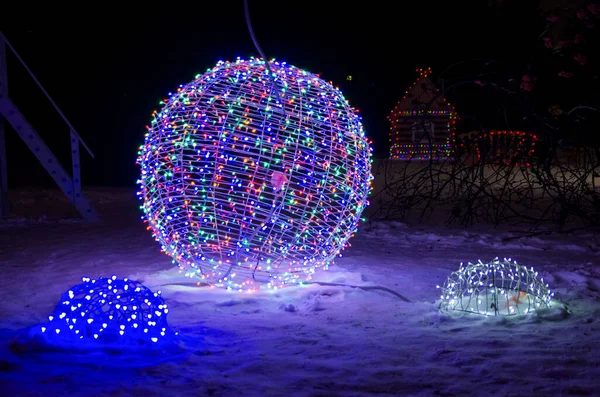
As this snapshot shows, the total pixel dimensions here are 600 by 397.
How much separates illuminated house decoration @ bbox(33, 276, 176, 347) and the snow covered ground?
134 millimetres

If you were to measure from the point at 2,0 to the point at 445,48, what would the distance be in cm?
1535

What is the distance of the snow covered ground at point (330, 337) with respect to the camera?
3631mm

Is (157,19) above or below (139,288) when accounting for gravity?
above

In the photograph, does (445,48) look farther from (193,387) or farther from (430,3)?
(193,387)

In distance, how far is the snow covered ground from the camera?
11.9 ft

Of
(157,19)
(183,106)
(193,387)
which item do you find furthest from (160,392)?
(157,19)

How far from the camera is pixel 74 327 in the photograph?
4203 mm

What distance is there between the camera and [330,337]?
177 inches

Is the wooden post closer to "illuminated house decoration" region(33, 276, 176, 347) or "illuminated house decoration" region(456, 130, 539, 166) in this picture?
"illuminated house decoration" region(33, 276, 176, 347)

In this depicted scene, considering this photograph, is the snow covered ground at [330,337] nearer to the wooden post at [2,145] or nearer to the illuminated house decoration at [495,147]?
the illuminated house decoration at [495,147]

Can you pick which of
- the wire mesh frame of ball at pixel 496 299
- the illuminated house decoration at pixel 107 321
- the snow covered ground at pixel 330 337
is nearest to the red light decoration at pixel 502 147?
the snow covered ground at pixel 330 337

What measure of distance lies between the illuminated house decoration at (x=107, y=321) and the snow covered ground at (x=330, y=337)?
0.44 feet

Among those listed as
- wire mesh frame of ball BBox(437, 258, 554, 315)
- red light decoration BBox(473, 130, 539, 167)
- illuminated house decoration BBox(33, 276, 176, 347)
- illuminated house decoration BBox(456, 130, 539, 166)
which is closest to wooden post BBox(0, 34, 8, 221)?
illuminated house decoration BBox(33, 276, 176, 347)

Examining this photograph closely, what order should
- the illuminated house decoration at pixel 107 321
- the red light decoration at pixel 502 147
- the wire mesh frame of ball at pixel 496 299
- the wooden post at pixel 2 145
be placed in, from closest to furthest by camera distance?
the illuminated house decoration at pixel 107 321, the wire mesh frame of ball at pixel 496 299, the red light decoration at pixel 502 147, the wooden post at pixel 2 145
